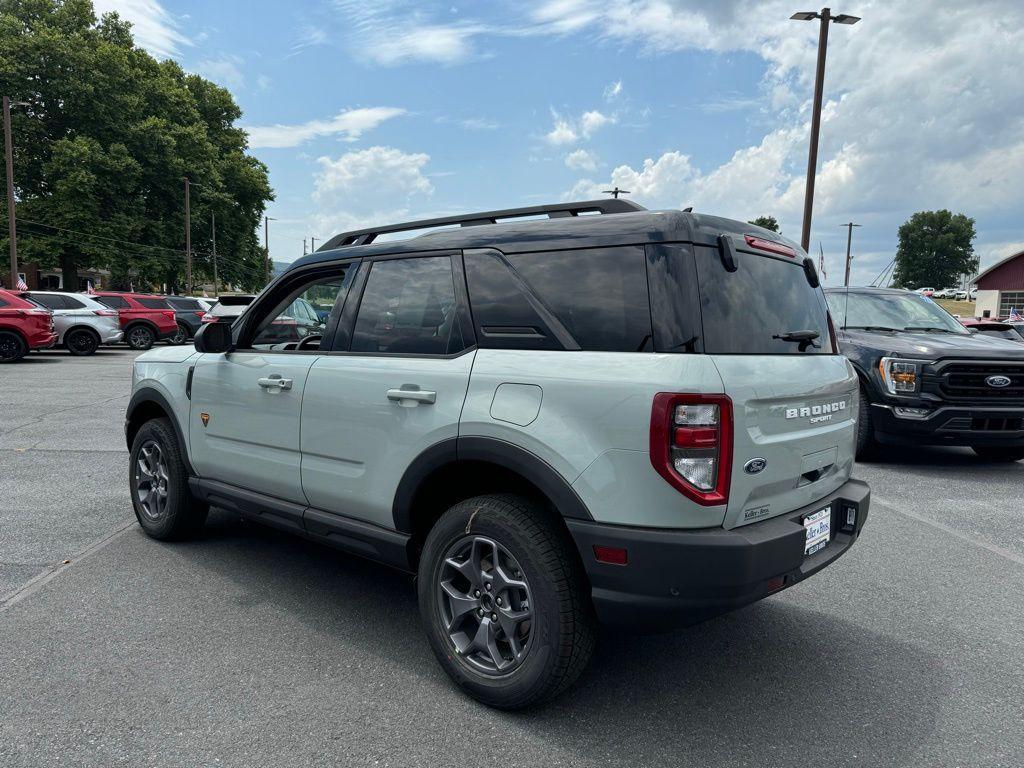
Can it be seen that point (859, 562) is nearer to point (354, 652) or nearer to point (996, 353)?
point (354, 652)

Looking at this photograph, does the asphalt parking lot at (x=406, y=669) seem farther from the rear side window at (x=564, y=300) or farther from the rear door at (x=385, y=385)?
the rear side window at (x=564, y=300)

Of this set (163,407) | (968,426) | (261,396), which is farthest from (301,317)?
(968,426)

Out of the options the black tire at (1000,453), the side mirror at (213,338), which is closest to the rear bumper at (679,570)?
the side mirror at (213,338)

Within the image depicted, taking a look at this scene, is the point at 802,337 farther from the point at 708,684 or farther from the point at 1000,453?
the point at 1000,453

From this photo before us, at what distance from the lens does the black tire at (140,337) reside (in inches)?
888

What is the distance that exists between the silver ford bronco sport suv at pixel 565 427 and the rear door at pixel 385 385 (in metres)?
0.01

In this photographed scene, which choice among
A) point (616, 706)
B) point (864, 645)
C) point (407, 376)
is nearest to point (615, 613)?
point (616, 706)

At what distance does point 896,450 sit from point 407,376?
746cm

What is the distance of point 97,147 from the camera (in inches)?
1302

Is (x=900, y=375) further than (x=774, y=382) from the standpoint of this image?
Yes

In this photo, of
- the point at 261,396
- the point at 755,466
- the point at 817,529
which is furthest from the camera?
the point at 261,396

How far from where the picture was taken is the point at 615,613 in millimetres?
2523

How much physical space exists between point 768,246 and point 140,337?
2346cm

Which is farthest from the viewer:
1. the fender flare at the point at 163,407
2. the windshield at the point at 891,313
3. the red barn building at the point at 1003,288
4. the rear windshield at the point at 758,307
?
the red barn building at the point at 1003,288
